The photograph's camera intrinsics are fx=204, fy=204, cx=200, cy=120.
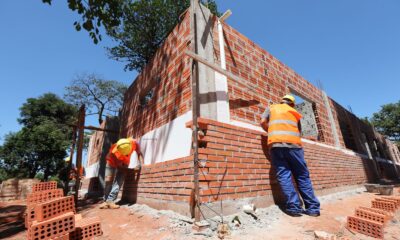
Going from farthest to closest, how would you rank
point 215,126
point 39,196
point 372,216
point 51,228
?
1. point 39,196
2. point 215,126
3. point 372,216
4. point 51,228

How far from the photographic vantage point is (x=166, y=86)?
198 inches

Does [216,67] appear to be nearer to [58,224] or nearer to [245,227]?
[245,227]

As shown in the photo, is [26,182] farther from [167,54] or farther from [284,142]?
[284,142]

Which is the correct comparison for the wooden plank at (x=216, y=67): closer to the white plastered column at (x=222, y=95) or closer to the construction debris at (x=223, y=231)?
the white plastered column at (x=222, y=95)

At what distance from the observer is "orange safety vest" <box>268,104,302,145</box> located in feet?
11.6

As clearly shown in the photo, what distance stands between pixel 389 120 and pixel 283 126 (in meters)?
37.3

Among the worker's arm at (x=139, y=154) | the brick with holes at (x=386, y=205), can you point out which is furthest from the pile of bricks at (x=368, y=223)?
the worker's arm at (x=139, y=154)

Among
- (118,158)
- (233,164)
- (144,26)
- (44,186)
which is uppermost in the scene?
(144,26)

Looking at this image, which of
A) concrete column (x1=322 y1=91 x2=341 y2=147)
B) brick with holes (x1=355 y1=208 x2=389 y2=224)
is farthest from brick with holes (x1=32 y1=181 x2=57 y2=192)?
concrete column (x1=322 y1=91 x2=341 y2=147)

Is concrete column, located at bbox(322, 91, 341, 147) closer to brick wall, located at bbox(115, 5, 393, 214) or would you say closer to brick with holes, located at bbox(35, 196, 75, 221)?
brick wall, located at bbox(115, 5, 393, 214)

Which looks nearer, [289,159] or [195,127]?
[195,127]

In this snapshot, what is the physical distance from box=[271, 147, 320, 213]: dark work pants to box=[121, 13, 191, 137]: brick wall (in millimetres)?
1879

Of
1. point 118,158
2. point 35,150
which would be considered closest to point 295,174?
point 118,158

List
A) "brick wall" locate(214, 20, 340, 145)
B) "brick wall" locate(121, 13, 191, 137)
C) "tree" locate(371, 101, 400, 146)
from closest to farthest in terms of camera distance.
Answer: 1. "brick wall" locate(121, 13, 191, 137)
2. "brick wall" locate(214, 20, 340, 145)
3. "tree" locate(371, 101, 400, 146)
